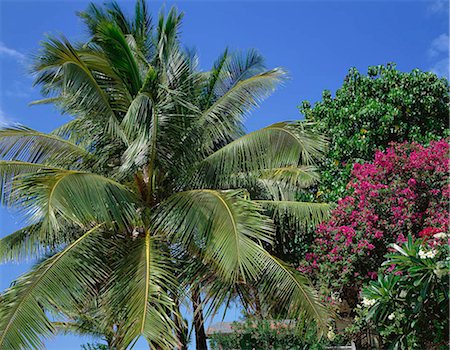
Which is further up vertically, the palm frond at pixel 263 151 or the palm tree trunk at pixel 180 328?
the palm frond at pixel 263 151

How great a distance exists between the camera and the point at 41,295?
856 cm

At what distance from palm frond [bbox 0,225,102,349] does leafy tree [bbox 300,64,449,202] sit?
5793 mm

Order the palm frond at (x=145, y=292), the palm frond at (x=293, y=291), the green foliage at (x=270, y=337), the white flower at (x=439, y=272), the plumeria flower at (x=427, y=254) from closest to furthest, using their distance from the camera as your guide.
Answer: the white flower at (x=439, y=272)
the plumeria flower at (x=427, y=254)
the palm frond at (x=145, y=292)
the palm frond at (x=293, y=291)
the green foliage at (x=270, y=337)

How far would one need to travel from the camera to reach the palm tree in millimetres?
8742

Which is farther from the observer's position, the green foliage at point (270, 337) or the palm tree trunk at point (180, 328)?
the green foliage at point (270, 337)

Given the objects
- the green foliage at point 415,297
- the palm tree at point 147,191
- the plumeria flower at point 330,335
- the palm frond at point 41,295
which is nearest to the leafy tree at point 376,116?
the palm tree at point 147,191

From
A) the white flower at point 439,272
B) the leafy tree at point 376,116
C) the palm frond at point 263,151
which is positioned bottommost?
the white flower at point 439,272

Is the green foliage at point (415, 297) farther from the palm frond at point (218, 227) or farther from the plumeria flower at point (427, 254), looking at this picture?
the palm frond at point (218, 227)

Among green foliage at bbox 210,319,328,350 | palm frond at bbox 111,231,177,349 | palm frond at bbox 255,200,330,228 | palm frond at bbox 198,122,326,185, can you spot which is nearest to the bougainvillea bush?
palm frond at bbox 255,200,330,228

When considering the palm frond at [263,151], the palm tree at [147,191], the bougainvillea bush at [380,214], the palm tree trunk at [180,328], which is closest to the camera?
the palm tree at [147,191]

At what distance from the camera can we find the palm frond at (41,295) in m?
8.15

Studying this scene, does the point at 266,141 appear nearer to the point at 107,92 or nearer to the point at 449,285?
the point at 107,92

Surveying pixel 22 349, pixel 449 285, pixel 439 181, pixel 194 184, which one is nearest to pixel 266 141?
pixel 194 184

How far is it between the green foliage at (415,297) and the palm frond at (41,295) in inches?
172
